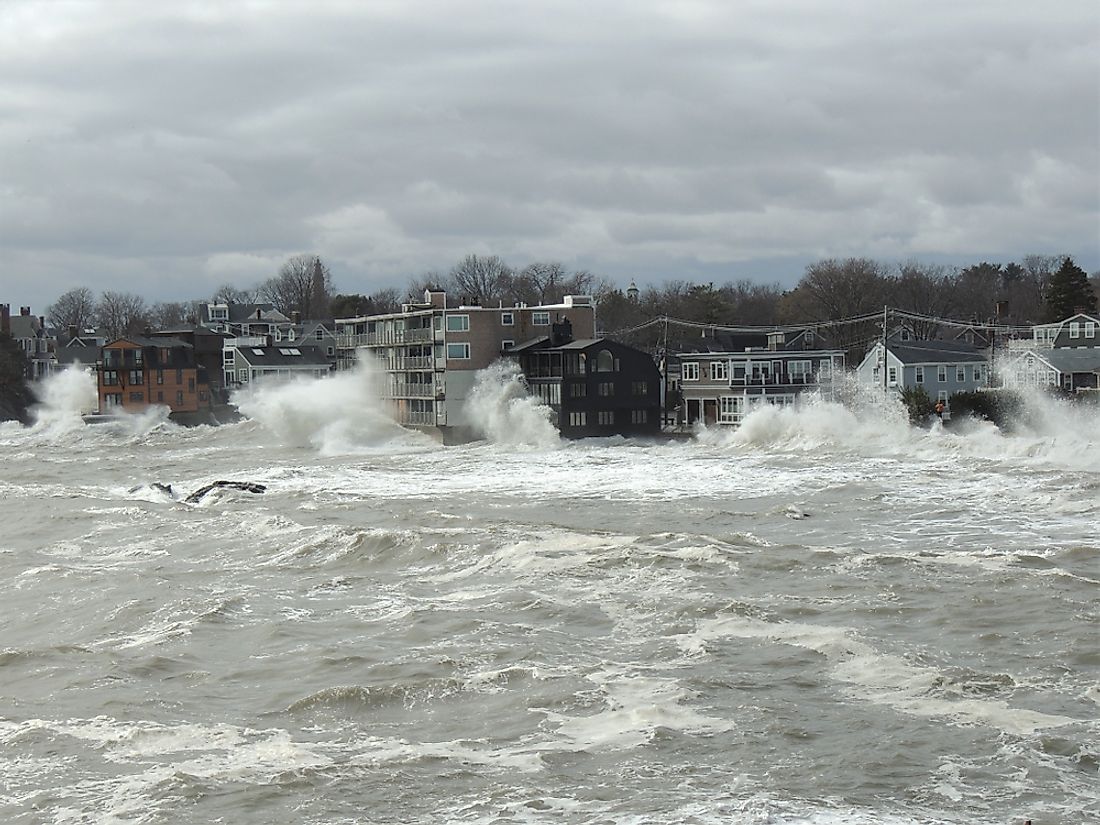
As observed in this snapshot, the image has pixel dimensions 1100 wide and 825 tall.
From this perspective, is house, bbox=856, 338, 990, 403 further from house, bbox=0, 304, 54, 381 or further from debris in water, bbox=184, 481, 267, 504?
house, bbox=0, 304, 54, 381

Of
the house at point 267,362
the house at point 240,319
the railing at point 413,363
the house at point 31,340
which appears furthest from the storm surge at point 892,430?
the house at point 31,340

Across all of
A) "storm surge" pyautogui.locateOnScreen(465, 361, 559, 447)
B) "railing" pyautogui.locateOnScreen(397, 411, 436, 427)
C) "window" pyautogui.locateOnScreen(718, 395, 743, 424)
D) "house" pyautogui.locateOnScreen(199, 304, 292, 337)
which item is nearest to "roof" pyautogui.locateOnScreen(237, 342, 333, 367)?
"house" pyautogui.locateOnScreen(199, 304, 292, 337)

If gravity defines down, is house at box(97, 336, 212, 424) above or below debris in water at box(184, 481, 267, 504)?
above

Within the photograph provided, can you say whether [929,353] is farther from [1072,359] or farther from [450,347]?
[450,347]

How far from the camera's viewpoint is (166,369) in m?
96.6

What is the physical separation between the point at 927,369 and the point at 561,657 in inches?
2068

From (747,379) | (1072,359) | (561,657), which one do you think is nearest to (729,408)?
(747,379)

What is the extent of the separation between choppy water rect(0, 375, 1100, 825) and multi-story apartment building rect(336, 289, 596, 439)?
2823cm

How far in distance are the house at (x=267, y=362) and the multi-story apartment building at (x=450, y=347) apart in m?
26.2

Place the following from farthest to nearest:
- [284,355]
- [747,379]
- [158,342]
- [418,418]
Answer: [284,355], [158,342], [418,418], [747,379]

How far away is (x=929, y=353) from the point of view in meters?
68.1

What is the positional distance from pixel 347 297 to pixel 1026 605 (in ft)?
386

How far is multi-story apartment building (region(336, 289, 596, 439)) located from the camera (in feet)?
224

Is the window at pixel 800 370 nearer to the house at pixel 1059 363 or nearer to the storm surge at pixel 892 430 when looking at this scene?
the storm surge at pixel 892 430
